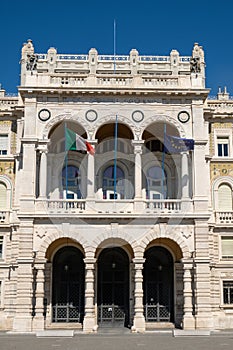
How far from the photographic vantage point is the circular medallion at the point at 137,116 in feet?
113

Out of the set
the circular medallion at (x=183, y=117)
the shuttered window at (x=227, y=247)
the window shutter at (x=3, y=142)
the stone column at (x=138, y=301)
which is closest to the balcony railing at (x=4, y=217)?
the window shutter at (x=3, y=142)

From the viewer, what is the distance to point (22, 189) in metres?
33.0

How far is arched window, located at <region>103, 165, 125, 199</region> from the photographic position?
121 ft

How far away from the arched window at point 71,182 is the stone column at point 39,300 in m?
6.29

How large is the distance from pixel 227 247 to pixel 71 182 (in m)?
11.8

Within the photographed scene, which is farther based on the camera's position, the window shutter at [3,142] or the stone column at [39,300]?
the window shutter at [3,142]

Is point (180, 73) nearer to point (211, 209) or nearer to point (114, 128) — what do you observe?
point (114, 128)

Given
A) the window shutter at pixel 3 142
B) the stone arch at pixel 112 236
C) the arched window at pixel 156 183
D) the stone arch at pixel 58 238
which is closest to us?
the stone arch at pixel 58 238

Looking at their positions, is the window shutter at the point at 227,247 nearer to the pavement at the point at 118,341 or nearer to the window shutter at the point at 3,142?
the pavement at the point at 118,341

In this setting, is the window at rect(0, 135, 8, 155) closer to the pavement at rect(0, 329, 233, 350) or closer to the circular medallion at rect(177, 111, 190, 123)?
the circular medallion at rect(177, 111, 190, 123)

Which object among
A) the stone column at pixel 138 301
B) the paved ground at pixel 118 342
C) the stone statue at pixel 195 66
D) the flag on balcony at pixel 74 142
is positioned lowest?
the paved ground at pixel 118 342

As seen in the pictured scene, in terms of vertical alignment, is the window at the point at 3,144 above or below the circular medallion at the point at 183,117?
below

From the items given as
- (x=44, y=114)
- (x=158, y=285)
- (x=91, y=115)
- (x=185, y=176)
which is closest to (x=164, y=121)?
(x=185, y=176)

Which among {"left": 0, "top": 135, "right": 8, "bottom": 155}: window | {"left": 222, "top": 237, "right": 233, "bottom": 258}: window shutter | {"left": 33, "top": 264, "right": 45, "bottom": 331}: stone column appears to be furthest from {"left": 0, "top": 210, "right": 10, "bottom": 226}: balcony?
{"left": 222, "top": 237, "right": 233, "bottom": 258}: window shutter
